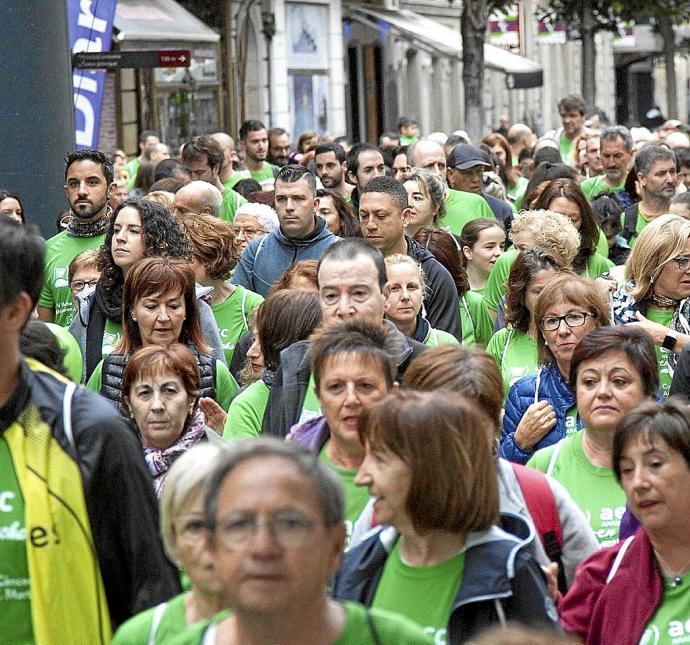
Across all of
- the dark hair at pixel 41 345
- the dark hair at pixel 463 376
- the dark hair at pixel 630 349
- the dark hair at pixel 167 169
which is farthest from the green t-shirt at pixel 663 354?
the dark hair at pixel 167 169

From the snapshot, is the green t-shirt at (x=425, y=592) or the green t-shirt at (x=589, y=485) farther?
the green t-shirt at (x=589, y=485)

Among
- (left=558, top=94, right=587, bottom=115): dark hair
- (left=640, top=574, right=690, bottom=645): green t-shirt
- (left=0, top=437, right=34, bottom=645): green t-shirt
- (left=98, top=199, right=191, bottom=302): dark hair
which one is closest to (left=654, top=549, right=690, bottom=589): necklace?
(left=640, top=574, right=690, bottom=645): green t-shirt

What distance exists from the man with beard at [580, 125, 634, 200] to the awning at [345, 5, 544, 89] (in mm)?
20860

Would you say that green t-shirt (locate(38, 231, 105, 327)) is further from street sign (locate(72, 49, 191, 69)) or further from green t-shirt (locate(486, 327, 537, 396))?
street sign (locate(72, 49, 191, 69))

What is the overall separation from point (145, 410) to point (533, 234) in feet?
9.92

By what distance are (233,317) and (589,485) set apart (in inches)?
130

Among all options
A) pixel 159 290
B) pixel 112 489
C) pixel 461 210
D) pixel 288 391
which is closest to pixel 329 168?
pixel 461 210

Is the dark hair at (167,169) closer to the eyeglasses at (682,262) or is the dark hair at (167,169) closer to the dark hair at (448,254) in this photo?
the dark hair at (448,254)

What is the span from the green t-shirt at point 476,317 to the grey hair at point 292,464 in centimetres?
606

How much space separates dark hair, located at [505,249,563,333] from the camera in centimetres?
742

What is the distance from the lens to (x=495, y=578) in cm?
381

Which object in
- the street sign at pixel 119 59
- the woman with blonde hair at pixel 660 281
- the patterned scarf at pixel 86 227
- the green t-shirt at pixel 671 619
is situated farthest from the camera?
the street sign at pixel 119 59

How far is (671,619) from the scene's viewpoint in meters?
4.15

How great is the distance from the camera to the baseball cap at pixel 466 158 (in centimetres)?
1261
